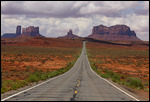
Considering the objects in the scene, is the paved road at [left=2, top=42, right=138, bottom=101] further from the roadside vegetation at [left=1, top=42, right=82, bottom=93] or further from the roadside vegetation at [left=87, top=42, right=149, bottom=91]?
the roadside vegetation at [left=87, top=42, right=149, bottom=91]

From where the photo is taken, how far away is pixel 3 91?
40.4 feet

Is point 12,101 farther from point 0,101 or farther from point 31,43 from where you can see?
point 31,43

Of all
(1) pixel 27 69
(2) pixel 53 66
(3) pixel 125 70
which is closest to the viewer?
(1) pixel 27 69

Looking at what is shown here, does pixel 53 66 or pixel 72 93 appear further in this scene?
pixel 53 66

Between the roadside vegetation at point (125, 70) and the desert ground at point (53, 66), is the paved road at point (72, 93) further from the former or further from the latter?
the roadside vegetation at point (125, 70)

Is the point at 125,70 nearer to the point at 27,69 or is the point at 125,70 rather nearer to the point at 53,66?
the point at 53,66

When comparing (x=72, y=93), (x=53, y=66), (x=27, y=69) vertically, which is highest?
(x=72, y=93)

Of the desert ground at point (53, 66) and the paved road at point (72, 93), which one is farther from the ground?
the paved road at point (72, 93)

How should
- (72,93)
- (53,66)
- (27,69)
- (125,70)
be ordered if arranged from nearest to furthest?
(72,93), (27,69), (125,70), (53,66)

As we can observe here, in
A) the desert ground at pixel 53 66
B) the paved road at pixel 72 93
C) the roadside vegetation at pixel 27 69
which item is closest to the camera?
the paved road at pixel 72 93

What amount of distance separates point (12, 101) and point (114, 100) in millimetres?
5365


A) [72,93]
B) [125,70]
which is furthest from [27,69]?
[72,93]

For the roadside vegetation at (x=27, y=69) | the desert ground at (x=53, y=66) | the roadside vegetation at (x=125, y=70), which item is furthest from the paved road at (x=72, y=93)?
the roadside vegetation at (x=125, y=70)

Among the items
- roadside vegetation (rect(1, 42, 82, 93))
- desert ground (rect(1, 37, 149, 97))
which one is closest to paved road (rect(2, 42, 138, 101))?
desert ground (rect(1, 37, 149, 97))
